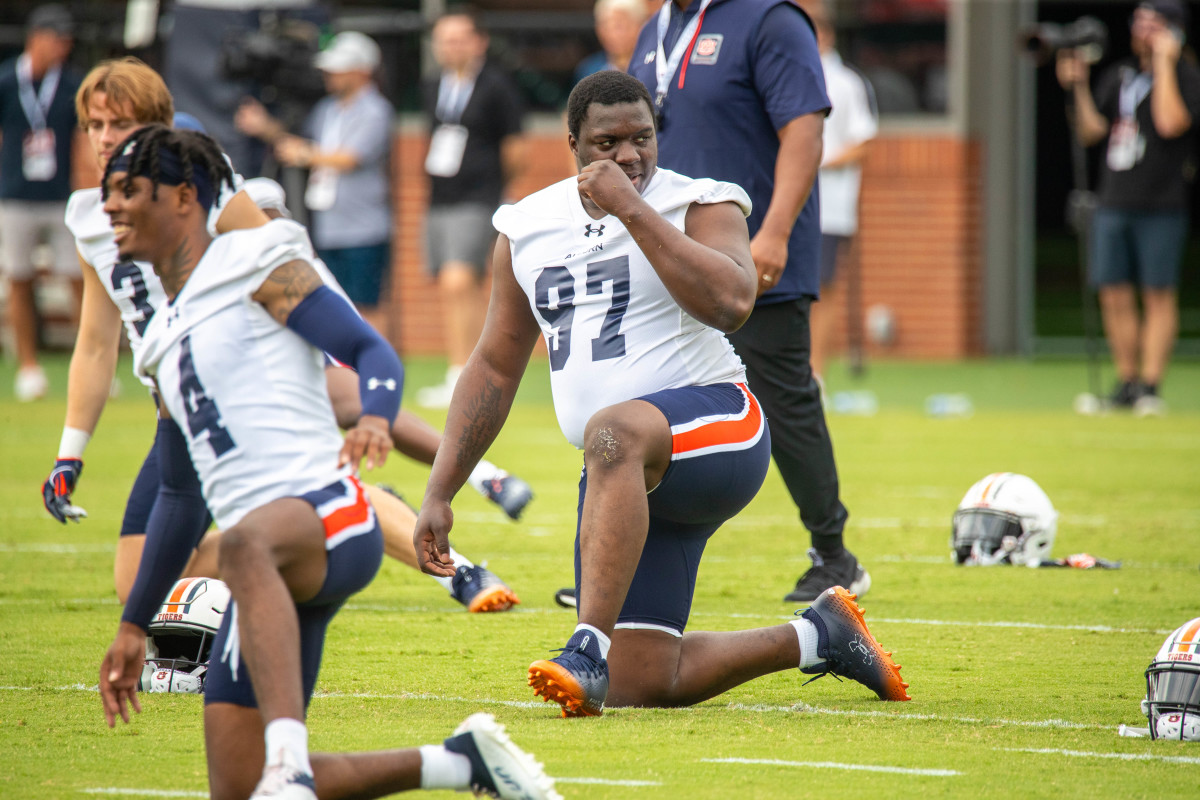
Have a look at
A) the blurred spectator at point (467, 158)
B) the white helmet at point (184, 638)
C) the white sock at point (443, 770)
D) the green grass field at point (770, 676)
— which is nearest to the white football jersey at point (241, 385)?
the white sock at point (443, 770)

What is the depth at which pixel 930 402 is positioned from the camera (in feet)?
41.5

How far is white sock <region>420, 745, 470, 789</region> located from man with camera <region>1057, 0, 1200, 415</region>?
31.8 ft

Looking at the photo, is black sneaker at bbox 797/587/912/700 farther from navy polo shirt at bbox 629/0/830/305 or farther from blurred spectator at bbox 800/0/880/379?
blurred spectator at bbox 800/0/880/379

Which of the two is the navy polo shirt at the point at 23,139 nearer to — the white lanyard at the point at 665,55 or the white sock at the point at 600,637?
the white lanyard at the point at 665,55

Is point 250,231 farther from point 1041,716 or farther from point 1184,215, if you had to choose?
point 1184,215

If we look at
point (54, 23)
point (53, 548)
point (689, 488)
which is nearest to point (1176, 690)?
point (689, 488)

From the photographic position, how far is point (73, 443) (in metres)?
4.92

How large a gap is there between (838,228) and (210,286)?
8.95 metres

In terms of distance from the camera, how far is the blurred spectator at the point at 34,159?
42.5 ft

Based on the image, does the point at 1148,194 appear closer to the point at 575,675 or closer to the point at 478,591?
the point at 478,591

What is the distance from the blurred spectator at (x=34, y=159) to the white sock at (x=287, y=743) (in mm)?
10364

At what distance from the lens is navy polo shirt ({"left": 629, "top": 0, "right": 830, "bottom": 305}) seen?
5316 millimetres

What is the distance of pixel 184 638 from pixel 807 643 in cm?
166

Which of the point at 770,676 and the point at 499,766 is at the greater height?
the point at 499,766
